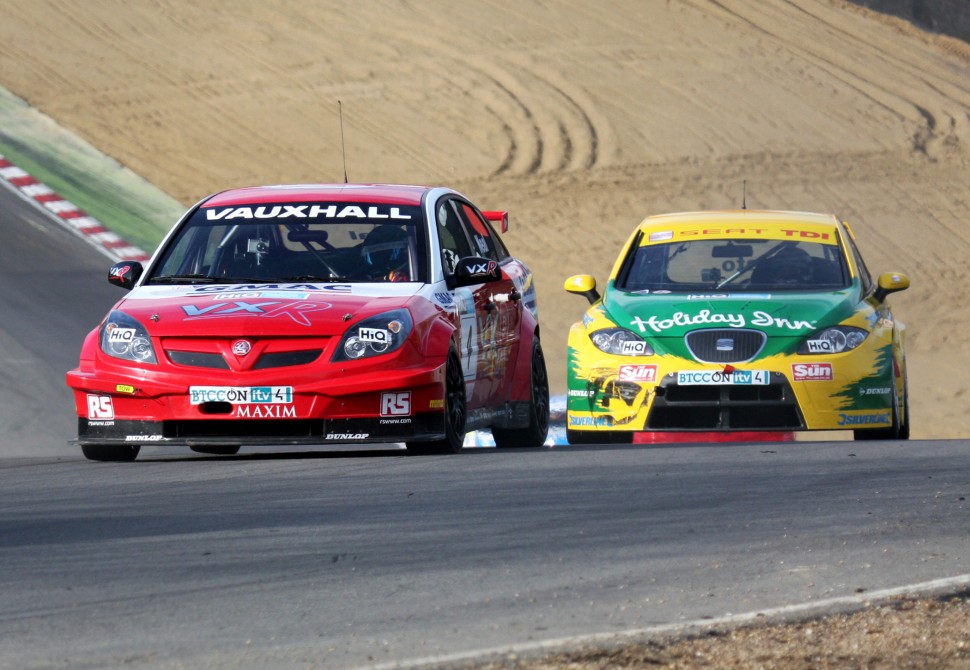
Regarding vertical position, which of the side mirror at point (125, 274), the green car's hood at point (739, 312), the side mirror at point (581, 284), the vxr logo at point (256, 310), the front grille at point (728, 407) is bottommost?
the front grille at point (728, 407)

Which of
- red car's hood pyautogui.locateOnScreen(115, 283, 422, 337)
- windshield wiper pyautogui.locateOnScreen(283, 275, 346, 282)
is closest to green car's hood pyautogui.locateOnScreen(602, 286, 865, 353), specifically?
red car's hood pyautogui.locateOnScreen(115, 283, 422, 337)

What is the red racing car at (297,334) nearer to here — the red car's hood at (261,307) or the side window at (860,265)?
the red car's hood at (261,307)

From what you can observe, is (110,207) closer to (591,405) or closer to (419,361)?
(591,405)

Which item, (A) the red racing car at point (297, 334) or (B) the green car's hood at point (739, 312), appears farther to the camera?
(B) the green car's hood at point (739, 312)

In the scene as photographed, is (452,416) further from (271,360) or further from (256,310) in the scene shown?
(256,310)

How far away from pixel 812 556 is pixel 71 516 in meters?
2.82

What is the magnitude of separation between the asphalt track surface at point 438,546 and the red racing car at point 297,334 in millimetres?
221

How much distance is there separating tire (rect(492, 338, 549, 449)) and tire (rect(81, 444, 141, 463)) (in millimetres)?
2313

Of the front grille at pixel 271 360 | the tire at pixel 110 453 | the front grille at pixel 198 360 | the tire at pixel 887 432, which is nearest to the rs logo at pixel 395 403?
the front grille at pixel 271 360

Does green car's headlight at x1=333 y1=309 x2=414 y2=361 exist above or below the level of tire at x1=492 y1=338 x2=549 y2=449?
above

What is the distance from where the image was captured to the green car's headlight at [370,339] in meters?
8.60

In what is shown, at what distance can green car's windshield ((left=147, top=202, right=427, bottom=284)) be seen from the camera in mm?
9453

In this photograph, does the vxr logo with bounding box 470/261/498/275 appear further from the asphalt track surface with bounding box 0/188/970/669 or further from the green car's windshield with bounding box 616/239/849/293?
the green car's windshield with bounding box 616/239/849/293

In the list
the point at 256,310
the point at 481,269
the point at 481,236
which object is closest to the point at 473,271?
the point at 481,269
